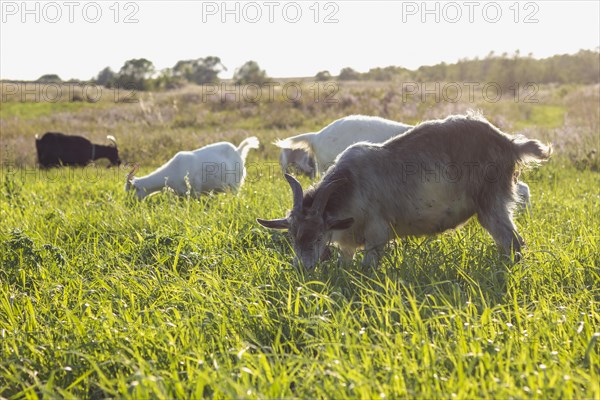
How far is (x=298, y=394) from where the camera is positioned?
9.25 ft

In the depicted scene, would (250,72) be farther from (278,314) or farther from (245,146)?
(278,314)

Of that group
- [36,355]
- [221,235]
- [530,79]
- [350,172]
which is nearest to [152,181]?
[221,235]

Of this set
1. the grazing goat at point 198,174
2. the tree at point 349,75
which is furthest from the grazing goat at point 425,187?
the tree at point 349,75

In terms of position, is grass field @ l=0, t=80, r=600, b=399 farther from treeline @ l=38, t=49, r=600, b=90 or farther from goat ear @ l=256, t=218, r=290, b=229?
treeline @ l=38, t=49, r=600, b=90

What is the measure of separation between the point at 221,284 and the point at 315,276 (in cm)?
68

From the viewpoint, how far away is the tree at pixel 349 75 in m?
64.5

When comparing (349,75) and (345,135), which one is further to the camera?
(349,75)

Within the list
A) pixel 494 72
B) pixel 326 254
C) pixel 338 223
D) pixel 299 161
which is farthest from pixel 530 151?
pixel 494 72

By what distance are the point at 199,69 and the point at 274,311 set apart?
86267 mm

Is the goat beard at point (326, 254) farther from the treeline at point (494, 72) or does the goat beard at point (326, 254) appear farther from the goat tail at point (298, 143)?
the treeline at point (494, 72)

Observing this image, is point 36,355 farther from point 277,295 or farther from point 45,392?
point 277,295

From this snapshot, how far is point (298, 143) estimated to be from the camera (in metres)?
7.19

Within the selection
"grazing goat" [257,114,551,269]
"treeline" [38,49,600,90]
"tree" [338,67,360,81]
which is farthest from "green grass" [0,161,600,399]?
"tree" [338,67,360,81]

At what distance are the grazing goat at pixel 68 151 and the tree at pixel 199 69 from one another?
225ft
